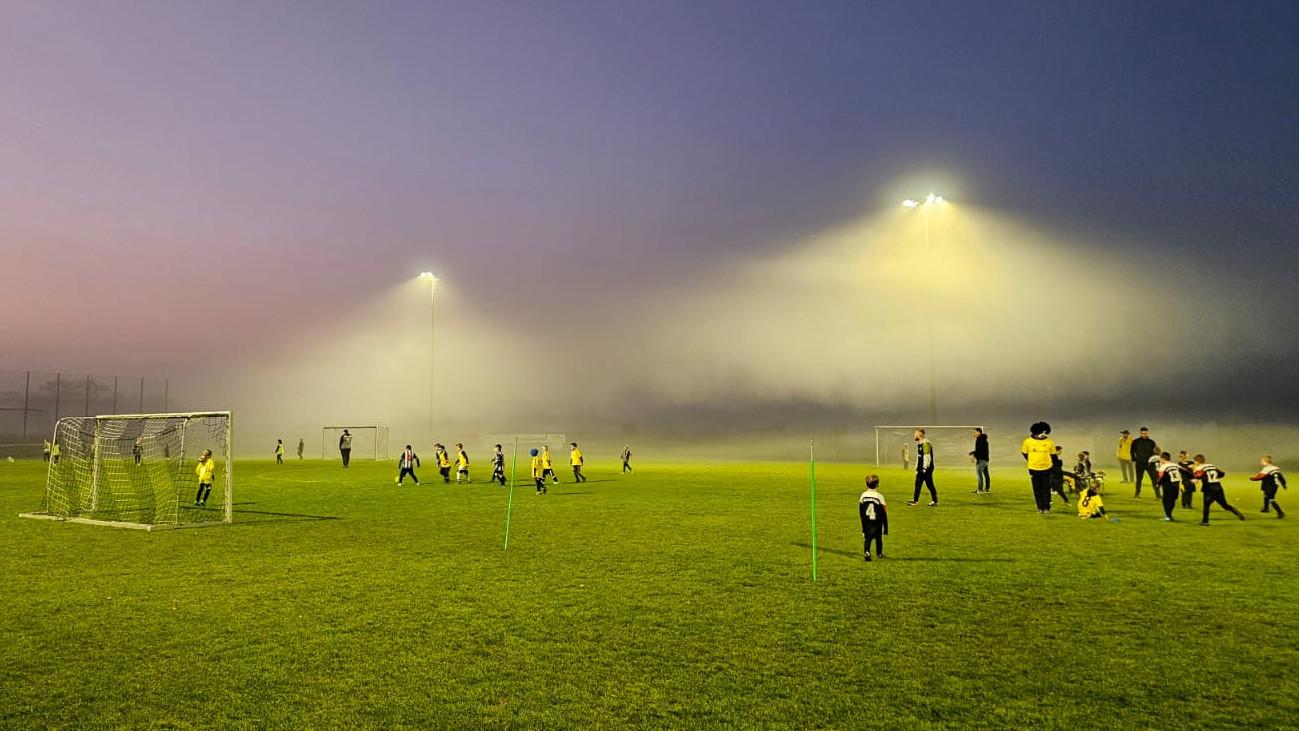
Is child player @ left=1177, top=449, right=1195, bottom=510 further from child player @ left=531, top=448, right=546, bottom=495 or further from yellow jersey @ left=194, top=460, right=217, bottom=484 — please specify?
yellow jersey @ left=194, top=460, right=217, bottom=484

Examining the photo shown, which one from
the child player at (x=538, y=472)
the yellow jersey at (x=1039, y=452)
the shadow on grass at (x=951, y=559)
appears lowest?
the shadow on grass at (x=951, y=559)

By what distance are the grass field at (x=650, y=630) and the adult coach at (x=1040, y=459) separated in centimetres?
318

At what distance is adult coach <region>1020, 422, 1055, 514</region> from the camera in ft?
58.5

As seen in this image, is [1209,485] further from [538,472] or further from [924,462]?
[538,472]

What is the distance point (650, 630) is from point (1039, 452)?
1414 centimetres

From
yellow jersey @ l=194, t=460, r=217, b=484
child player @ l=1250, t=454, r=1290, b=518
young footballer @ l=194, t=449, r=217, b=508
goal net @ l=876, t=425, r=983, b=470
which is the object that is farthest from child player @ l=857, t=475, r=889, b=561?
goal net @ l=876, t=425, r=983, b=470

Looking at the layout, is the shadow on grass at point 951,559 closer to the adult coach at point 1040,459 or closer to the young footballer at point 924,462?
the adult coach at point 1040,459

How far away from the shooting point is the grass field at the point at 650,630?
211 inches

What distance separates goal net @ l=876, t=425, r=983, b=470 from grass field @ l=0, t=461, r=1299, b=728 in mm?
32141

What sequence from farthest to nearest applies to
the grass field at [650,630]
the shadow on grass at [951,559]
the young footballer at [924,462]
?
the young footballer at [924,462] → the shadow on grass at [951,559] → the grass field at [650,630]

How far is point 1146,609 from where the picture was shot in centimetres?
826

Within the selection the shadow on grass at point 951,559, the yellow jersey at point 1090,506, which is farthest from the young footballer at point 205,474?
the yellow jersey at point 1090,506

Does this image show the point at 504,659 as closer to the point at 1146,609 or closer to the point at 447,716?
the point at 447,716

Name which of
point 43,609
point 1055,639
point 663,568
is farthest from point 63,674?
point 1055,639
